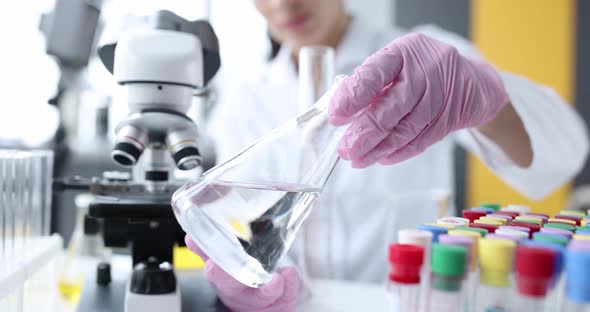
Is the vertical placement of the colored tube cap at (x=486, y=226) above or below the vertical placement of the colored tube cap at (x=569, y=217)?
below

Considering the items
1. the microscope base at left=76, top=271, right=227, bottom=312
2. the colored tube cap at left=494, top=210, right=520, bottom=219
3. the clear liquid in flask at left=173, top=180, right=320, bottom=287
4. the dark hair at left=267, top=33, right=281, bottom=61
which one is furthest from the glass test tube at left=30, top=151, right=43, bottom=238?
the dark hair at left=267, top=33, right=281, bottom=61

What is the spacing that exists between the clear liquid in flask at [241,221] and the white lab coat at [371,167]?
0.48 meters

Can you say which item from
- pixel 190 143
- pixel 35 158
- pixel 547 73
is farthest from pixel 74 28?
pixel 547 73

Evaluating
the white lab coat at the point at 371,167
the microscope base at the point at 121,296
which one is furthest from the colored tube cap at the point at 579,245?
the white lab coat at the point at 371,167

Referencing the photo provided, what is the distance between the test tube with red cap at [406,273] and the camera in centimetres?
45

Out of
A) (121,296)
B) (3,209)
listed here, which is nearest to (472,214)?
(121,296)

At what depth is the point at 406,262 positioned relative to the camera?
446 millimetres

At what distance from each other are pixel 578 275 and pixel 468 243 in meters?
0.09

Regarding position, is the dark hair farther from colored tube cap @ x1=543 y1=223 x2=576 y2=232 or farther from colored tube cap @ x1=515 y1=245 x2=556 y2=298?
colored tube cap @ x1=515 y1=245 x2=556 y2=298

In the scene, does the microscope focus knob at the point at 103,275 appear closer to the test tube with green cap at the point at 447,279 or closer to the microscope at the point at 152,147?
the microscope at the point at 152,147

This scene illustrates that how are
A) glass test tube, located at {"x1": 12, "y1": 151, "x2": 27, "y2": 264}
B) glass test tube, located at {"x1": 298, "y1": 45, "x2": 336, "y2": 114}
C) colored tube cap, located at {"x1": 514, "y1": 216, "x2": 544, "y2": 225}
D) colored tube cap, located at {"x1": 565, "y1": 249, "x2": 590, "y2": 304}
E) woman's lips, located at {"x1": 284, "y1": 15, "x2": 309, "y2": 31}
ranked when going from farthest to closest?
1. woman's lips, located at {"x1": 284, "y1": 15, "x2": 309, "y2": 31}
2. glass test tube, located at {"x1": 298, "y1": 45, "x2": 336, "y2": 114}
3. glass test tube, located at {"x1": 12, "y1": 151, "x2": 27, "y2": 264}
4. colored tube cap, located at {"x1": 514, "y1": 216, "x2": 544, "y2": 225}
5. colored tube cap, located at {"x1": 565, "y1": 249, "x2": 590, "y2": 304}

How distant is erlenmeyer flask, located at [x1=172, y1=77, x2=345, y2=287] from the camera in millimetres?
555

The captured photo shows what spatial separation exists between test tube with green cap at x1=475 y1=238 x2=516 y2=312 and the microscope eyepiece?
45cm

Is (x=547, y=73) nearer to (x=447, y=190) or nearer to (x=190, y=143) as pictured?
(x=447, y=190)
